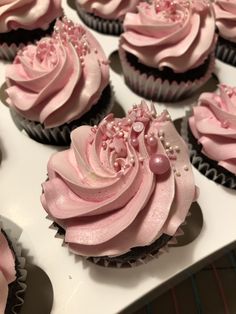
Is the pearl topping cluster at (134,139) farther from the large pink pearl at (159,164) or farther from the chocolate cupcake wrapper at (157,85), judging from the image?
the chocolate cupcake wrapper at (157,85)

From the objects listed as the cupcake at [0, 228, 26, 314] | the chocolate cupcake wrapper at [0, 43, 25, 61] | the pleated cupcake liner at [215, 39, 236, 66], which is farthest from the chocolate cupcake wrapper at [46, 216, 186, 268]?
the pleated cupcake liner at [215, 39, 236, 66]

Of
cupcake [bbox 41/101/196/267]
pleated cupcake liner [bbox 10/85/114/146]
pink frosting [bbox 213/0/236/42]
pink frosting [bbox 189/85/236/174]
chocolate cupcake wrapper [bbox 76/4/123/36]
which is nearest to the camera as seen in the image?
cupcake [bbox 41/101/196/267]

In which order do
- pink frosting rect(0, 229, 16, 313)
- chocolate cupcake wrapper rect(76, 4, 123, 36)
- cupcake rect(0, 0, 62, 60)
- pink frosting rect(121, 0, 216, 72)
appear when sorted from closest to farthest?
pink frosting rect(0, 229, 16, 313), pink frosting rect(121, 0, 216, 72), cupcake rect(0, 0, 62, 60), chocolate cupcake wrapper rect(76, 4, 123, 36)

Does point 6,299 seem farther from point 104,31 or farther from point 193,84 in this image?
point 104,31

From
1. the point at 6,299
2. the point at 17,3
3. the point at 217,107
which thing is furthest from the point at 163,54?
the point at 6,299

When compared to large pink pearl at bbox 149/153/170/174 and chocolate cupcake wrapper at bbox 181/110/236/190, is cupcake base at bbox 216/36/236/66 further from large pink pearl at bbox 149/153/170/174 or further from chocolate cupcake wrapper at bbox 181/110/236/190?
large pink pearl at bbox 149/153/170/174

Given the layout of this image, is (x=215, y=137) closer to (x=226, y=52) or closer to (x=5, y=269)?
(x=226, y=52)

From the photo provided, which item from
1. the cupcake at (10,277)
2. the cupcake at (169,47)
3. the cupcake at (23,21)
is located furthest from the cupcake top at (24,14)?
the cupcake at (10,277)
